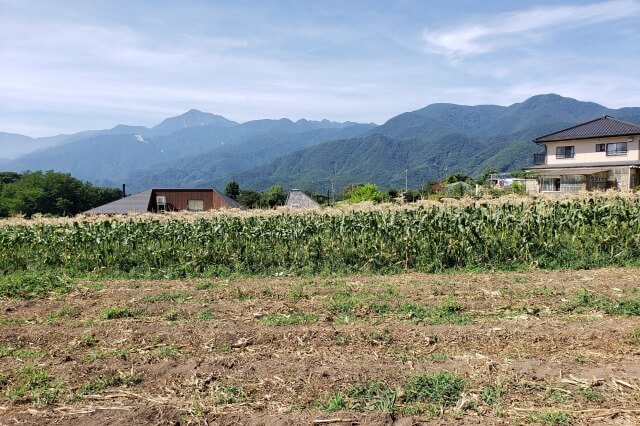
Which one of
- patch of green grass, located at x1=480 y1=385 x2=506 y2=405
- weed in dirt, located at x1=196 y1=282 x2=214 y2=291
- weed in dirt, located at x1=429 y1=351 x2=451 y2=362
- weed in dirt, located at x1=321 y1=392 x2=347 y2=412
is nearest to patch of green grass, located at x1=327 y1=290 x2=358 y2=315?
weed in dirt, located at x1=429 y1=351 x2=451 y2=362

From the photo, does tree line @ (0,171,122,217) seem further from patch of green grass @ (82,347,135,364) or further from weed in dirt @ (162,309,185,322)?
patch of green grass @ (82,347,135,364)

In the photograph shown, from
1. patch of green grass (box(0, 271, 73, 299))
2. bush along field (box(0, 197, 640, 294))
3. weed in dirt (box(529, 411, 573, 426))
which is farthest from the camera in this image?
bush along field (box(0, 197, 640, 294))

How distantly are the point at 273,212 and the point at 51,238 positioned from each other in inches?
255

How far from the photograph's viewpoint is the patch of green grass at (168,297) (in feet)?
26.8

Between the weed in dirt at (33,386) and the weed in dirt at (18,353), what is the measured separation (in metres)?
0.47

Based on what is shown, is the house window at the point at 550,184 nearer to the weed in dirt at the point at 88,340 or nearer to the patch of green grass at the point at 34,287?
the patch of green grass at the point at 34,287

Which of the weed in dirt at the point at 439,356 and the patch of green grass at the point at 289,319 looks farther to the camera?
the patch of green grass at the point at 289,319

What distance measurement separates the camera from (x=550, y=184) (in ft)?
124

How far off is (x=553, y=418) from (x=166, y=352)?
12.8ft

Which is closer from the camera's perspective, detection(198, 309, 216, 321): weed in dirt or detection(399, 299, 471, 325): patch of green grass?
detection(399, 299, 471, 325): patch of green grass

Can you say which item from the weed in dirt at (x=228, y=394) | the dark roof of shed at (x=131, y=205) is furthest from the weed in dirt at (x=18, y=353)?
the dark roof of shed at (x=131, y=205)

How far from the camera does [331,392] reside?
164 inches

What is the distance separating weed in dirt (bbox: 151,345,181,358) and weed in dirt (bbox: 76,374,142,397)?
1.90 feet

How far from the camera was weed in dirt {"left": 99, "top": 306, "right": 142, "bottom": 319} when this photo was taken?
7.07 meters
